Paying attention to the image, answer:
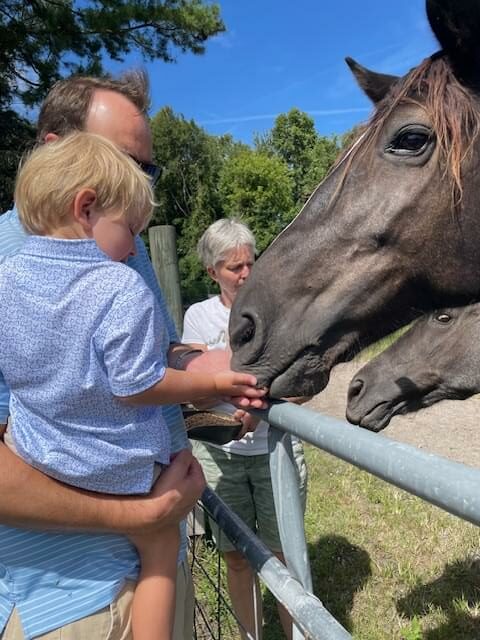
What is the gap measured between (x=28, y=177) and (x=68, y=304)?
318mm

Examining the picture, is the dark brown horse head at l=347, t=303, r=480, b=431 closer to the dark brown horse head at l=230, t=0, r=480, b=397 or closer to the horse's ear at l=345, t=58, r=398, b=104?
the dark brown horse head at l=230, t=0, r=480, b=397

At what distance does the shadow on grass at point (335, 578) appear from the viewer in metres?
2.84

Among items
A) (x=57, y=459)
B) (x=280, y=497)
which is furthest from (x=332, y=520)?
(x=57, y=459)

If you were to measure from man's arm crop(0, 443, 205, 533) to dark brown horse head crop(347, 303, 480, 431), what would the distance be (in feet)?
2.92

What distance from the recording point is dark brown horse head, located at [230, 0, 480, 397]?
1.66 m

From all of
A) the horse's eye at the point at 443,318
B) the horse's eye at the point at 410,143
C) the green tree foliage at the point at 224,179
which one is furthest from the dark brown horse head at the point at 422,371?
the green tree foliage at the point at 224,179

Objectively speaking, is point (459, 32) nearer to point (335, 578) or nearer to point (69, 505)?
point (69, 505)

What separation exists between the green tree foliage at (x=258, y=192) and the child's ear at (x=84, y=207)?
30296mm

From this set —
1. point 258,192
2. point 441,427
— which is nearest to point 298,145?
point 258,192

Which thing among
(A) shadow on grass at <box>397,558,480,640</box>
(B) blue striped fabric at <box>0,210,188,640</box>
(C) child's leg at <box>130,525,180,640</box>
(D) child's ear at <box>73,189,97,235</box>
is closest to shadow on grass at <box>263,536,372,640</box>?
(A) shadow on grass at <box>397,558,480,640</box>

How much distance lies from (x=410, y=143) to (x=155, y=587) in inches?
55.6

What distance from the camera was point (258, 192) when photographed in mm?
31938

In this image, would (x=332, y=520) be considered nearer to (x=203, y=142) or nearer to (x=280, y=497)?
(x=280, y=497)

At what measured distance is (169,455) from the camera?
1224 mm
